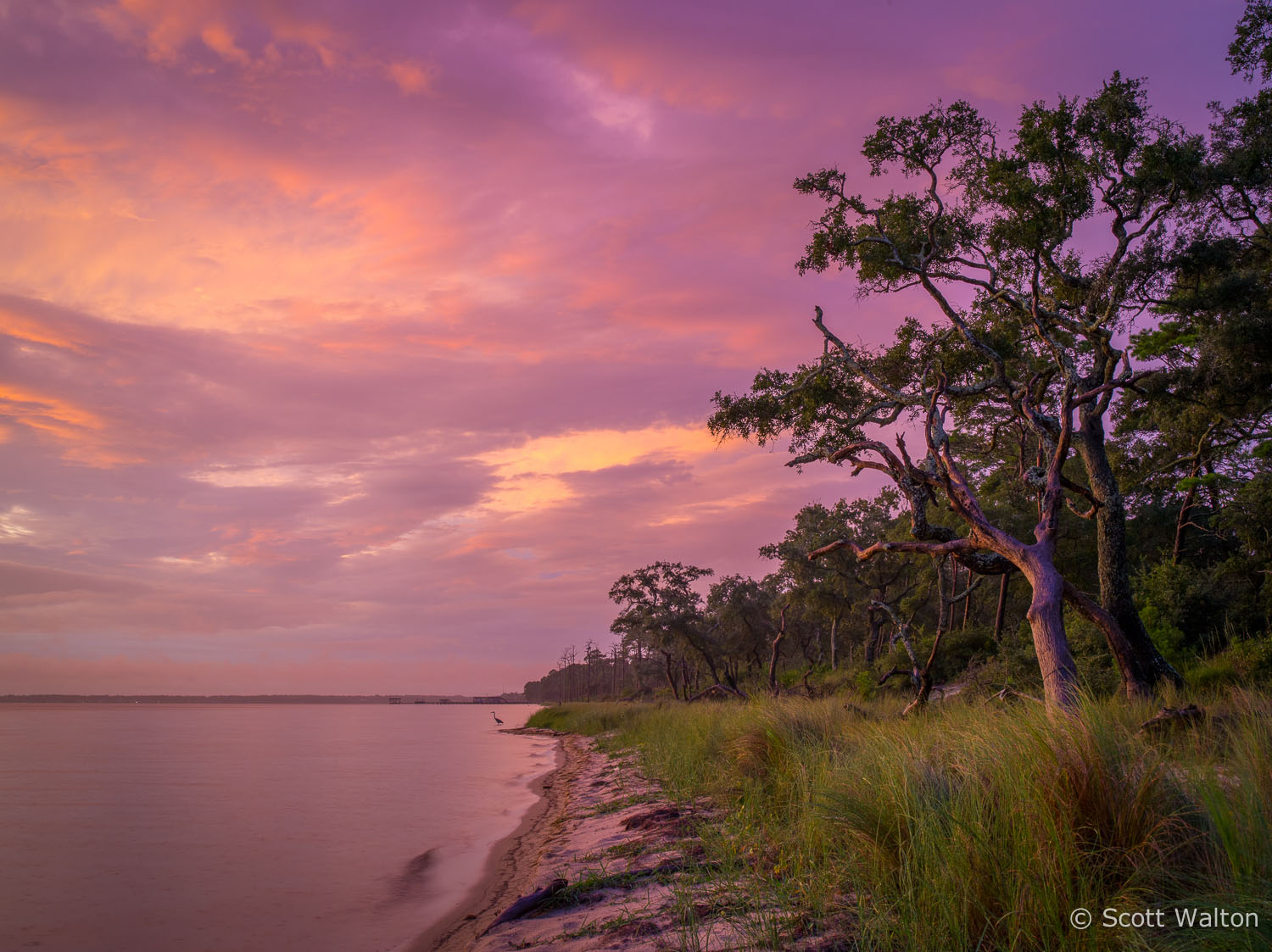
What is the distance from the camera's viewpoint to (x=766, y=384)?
55.2 feet

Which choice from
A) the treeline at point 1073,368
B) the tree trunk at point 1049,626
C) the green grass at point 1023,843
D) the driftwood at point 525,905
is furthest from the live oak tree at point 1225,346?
the driftwood at point 525,905

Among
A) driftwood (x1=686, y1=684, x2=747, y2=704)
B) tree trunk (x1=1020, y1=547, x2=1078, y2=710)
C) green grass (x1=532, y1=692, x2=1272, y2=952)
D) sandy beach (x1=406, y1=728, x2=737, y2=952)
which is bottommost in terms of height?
driftwood (x1=686, y1=684, x2=747, y2=704)

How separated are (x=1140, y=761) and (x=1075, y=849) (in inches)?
32.8

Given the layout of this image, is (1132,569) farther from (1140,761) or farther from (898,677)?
(1140,761)

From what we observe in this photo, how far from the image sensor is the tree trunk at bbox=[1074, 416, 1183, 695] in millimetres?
12742

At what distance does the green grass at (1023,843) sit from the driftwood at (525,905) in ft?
5.98

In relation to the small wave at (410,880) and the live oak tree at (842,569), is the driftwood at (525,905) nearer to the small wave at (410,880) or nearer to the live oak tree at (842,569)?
the small wave at (410,880)

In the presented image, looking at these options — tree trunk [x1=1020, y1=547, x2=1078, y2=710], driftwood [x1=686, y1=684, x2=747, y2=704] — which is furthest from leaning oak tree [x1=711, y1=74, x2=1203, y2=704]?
driftwood [x1=686, y1=684, x2=747, y2=704]

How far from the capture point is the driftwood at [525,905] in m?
6.46

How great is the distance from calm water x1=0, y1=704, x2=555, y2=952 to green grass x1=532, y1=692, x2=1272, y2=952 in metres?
4.73

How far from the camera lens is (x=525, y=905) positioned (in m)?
6.57

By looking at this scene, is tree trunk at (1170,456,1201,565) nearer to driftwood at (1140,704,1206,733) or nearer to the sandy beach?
driftwood at (1140,704,1206,733)

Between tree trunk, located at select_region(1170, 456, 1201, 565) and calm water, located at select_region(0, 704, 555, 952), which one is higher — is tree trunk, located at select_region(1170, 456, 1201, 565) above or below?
above

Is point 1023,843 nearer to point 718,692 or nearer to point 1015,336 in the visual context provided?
point 1015,336
